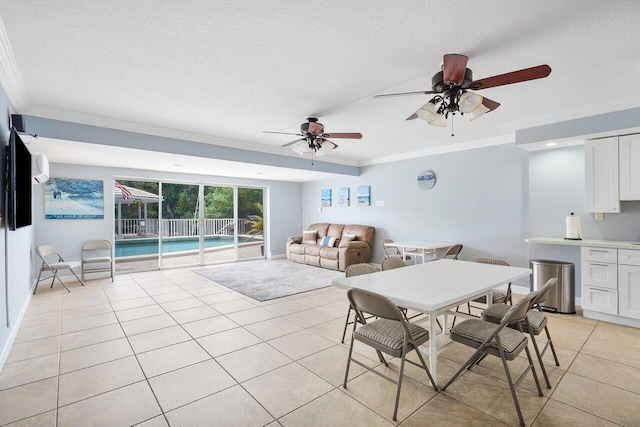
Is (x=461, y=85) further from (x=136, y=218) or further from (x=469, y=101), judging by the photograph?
(x=136, y=218)

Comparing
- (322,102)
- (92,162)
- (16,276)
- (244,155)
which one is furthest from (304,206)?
(16,276)

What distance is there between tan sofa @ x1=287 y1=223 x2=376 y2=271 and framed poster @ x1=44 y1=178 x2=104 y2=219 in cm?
440

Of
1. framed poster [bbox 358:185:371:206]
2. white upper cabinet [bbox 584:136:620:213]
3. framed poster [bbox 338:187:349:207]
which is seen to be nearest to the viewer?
white upper cabinet [bbox 584:136:620:213]

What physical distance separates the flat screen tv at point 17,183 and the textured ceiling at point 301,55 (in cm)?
66

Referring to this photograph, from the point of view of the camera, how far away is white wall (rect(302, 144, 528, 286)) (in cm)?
495

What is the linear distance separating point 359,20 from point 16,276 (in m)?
4.52

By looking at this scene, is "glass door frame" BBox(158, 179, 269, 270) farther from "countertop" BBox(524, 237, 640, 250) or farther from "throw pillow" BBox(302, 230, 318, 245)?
"countertop" BBox(524, 237, 640, 250)

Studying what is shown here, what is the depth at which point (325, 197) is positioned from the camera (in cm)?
865

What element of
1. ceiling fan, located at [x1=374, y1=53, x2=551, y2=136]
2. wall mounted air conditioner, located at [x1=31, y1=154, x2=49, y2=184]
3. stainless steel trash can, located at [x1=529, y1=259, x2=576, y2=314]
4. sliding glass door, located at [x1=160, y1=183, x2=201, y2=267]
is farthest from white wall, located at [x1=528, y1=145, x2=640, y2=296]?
sliding glass door, located at [x1=160, y1=183, x2=201, y2=267]

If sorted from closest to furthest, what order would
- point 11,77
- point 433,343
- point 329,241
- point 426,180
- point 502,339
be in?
point 502,339 < point 433,343 < point 11,77 < point 426,180 < point 329,241

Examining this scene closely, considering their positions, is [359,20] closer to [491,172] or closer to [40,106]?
[40,106]

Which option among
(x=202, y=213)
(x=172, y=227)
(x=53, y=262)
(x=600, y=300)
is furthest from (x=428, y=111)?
(x=172, y=227)

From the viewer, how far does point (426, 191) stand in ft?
20.4

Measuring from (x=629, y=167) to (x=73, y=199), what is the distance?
28.8 feet
